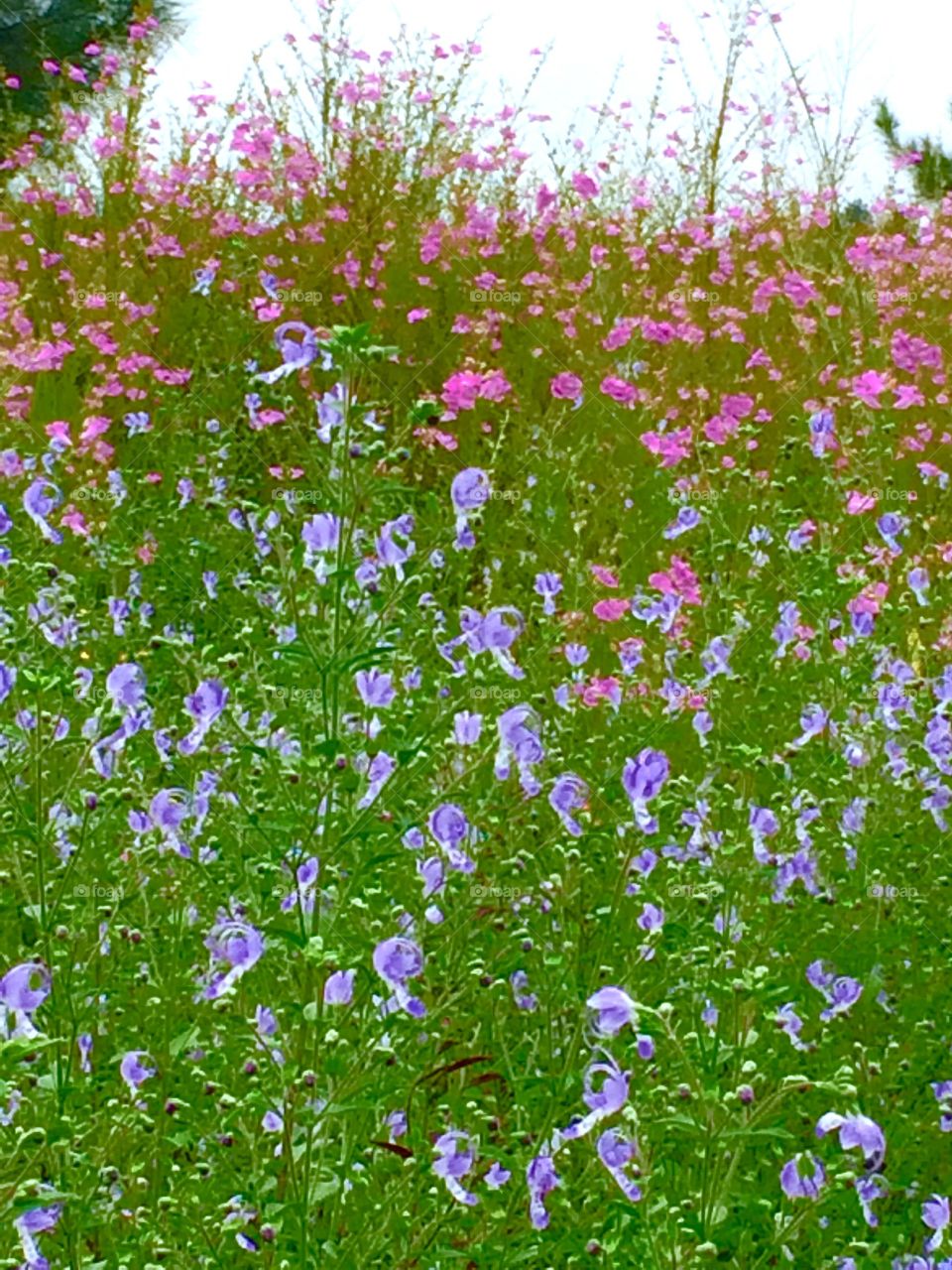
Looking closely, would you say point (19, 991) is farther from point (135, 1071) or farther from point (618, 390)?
point (618, 390)

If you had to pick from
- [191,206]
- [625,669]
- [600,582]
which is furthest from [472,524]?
[191,206]

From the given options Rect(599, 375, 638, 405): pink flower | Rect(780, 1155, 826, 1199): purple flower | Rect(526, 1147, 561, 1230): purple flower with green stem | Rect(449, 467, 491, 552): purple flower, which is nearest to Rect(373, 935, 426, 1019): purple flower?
Rect(526, 1147, 561, 1230): purple flower with green stem

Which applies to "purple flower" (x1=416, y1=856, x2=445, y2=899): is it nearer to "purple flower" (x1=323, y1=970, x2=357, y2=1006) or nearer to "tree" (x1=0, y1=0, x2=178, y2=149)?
"purple flower" (x1=323, y1=970, x2=357, y2=1006)

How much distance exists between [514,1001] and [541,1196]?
0.88 m

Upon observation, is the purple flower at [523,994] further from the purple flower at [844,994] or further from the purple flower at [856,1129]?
the purple flower at [856,1129]

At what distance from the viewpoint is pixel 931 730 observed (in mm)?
4090

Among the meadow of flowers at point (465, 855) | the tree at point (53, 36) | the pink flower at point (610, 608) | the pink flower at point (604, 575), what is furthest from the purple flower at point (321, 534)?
the tree at point (53, 36)

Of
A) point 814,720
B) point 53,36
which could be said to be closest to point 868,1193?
point 814,720

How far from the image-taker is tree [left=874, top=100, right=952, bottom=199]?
1861 centimetres

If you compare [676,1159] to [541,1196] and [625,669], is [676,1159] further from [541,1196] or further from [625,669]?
[625,669]

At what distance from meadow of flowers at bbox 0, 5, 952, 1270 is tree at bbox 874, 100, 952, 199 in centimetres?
1162

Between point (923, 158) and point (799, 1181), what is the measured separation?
728 inches

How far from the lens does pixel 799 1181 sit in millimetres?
2523

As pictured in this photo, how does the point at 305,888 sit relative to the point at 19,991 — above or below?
above
